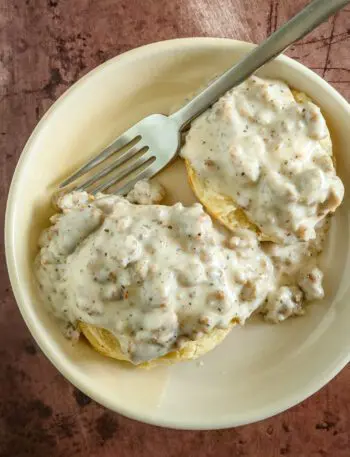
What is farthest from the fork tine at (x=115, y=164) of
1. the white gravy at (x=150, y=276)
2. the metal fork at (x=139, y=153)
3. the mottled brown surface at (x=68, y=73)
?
the mottled brown surface at (x=68, y=73)

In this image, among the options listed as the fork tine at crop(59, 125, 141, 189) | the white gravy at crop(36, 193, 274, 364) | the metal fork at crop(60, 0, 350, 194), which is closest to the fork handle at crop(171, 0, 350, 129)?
the metal fork at crop(60, 0, 350, 194)

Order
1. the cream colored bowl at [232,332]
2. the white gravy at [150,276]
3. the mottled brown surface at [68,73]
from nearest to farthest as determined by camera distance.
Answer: the white gravy at [150,276], the cream colored bowl at [232,332], the mottled brown surface at [68,73]

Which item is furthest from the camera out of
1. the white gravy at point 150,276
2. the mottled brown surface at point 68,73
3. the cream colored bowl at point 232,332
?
the mottled brown surface at point 68,73

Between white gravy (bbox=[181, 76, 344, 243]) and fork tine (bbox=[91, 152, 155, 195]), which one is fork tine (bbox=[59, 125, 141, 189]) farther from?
white gravy (bbox=[181, 76, 344, 243])

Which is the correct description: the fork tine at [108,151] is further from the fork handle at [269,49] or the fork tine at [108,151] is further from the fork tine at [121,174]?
the fork handle at [269,49]

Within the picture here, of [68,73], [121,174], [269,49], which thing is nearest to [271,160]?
[269,49]
